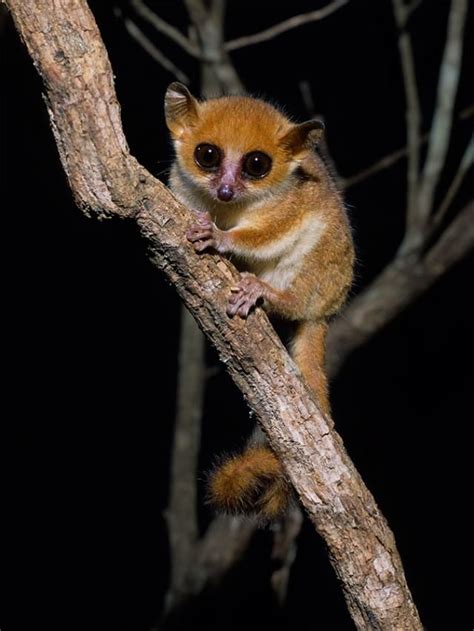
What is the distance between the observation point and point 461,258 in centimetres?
461

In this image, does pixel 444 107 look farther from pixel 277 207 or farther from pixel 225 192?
pixel 225 192

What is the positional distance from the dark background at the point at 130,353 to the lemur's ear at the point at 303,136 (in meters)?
1.85

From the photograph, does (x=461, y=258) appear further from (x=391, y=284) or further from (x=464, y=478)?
(x=464, y=478)

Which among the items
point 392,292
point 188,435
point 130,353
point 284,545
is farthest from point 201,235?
A: point 130,353

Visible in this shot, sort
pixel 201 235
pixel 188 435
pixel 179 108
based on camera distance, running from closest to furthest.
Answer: pixel 201 235, pixel 179 108, pixel 188 435

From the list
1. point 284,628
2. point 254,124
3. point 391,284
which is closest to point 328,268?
point 254,124

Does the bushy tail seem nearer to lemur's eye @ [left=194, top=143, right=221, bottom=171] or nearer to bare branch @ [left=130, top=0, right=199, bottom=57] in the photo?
lemur's eye @ [left=194, top=143, right=221, bottom=171]

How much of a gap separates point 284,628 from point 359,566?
8.72 ft

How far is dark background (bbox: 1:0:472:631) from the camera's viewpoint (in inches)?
203

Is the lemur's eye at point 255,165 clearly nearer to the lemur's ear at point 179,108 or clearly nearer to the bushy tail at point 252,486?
the lemur's ear at point 179,108

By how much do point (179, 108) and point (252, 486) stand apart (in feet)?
4.26

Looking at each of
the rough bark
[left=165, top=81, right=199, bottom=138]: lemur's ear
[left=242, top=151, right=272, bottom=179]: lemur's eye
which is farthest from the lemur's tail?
[left=165, top=81, right=199, bottom=138]: lemur's ear

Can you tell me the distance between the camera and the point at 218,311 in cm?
248

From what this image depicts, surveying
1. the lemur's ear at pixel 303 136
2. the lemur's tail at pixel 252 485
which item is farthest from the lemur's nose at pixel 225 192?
the lemur's tail at pixel 252 485
